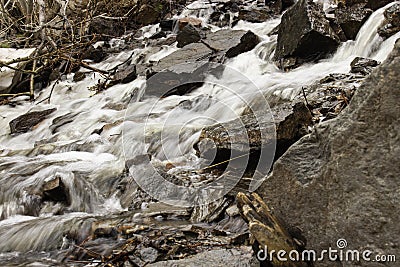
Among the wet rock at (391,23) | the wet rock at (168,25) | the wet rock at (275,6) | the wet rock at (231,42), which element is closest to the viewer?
the wet rock at (391,23)

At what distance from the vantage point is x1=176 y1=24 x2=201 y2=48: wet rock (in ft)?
31.1

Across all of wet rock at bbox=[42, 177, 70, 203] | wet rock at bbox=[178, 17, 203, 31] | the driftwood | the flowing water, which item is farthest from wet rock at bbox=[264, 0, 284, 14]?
the driftwood

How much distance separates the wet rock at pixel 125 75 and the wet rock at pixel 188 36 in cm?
145

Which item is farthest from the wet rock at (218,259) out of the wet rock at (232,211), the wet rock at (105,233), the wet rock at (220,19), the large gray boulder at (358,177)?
the wet rock at (220,19)

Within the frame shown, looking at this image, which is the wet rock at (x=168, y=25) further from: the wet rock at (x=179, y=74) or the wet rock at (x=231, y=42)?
the wet rock at (x=179, y=74)

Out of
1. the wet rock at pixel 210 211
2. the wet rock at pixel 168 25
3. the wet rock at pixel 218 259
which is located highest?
the wet rock at pixel 218 259

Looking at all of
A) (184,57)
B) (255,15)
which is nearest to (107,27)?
(255,15)

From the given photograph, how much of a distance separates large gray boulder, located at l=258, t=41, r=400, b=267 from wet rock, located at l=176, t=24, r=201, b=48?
7.89 meters

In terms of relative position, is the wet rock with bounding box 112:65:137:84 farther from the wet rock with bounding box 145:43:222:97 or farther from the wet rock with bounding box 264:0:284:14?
the wet rock with bounding box 264:0:284:14

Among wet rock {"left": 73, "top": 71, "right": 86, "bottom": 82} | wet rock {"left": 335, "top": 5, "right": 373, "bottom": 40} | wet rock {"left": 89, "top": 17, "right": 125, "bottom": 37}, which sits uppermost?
wet rock {"left": 335, "top": 5, "right": 373, "bottom": 40}

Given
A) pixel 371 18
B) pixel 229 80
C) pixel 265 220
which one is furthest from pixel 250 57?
pixel 265 220

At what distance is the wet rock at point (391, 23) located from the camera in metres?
6.09

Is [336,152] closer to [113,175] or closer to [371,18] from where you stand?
[113,175]

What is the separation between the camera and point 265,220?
6.08 feet
